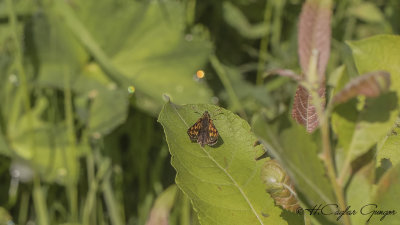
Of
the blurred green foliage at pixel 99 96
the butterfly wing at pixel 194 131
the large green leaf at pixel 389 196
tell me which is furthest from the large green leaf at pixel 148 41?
the large green leaf at pixel 389 196

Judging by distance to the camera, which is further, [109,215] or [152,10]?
[152,10]

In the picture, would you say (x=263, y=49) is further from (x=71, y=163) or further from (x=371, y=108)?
(x=371, y=108)

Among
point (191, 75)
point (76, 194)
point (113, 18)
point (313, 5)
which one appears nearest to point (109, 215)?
point (76, 194)

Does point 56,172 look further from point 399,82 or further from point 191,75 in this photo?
point 399,82

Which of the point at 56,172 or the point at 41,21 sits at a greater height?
the point at 41,21

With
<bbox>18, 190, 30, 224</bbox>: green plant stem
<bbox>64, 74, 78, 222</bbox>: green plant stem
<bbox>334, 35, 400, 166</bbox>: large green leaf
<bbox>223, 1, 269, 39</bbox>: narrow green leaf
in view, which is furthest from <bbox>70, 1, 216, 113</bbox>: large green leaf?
<bbox>334, 35, 400, 166</bbox>: large green leaf

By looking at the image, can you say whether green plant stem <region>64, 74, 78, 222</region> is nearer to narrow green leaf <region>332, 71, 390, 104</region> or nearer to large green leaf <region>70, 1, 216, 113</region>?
large green leaf <region>70, 1, 216, 113</region>
